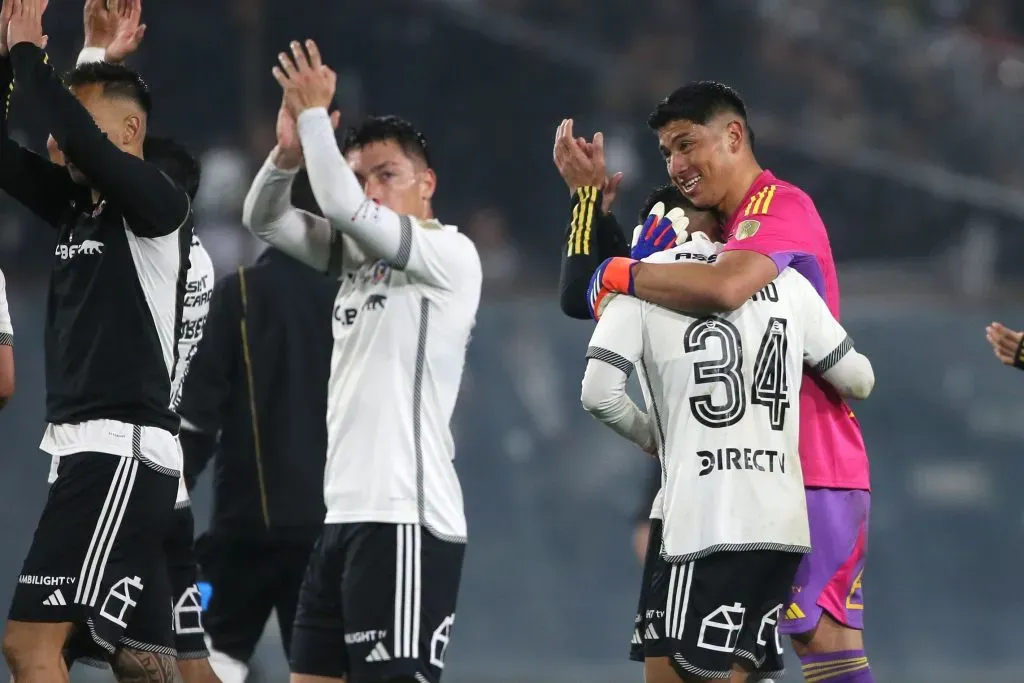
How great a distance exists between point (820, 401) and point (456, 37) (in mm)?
6332

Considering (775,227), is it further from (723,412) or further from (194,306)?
(194,306)

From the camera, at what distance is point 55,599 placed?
3.98 m

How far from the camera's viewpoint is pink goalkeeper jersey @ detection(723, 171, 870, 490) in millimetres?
4188

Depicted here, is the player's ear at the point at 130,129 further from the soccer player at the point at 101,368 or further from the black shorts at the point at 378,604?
the black shorts at the point at 378,604

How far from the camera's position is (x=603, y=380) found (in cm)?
400

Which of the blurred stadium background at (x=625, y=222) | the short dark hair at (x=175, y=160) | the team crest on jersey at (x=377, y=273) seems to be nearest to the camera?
the team crest on jersey at (x=377, y=273)

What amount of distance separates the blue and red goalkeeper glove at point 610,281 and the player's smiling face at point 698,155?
0.41m

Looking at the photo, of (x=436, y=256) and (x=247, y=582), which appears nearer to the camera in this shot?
(x=436, y=256)

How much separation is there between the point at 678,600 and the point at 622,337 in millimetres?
711

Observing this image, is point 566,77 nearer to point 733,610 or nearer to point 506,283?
point 506,283

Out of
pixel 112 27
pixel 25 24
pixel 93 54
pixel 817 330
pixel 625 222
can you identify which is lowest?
pixel 817 330

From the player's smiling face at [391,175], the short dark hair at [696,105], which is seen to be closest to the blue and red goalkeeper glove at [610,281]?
the short dark hair at [696,105]

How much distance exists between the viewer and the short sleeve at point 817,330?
163 inches

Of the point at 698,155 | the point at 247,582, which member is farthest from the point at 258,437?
the point at 698,155
